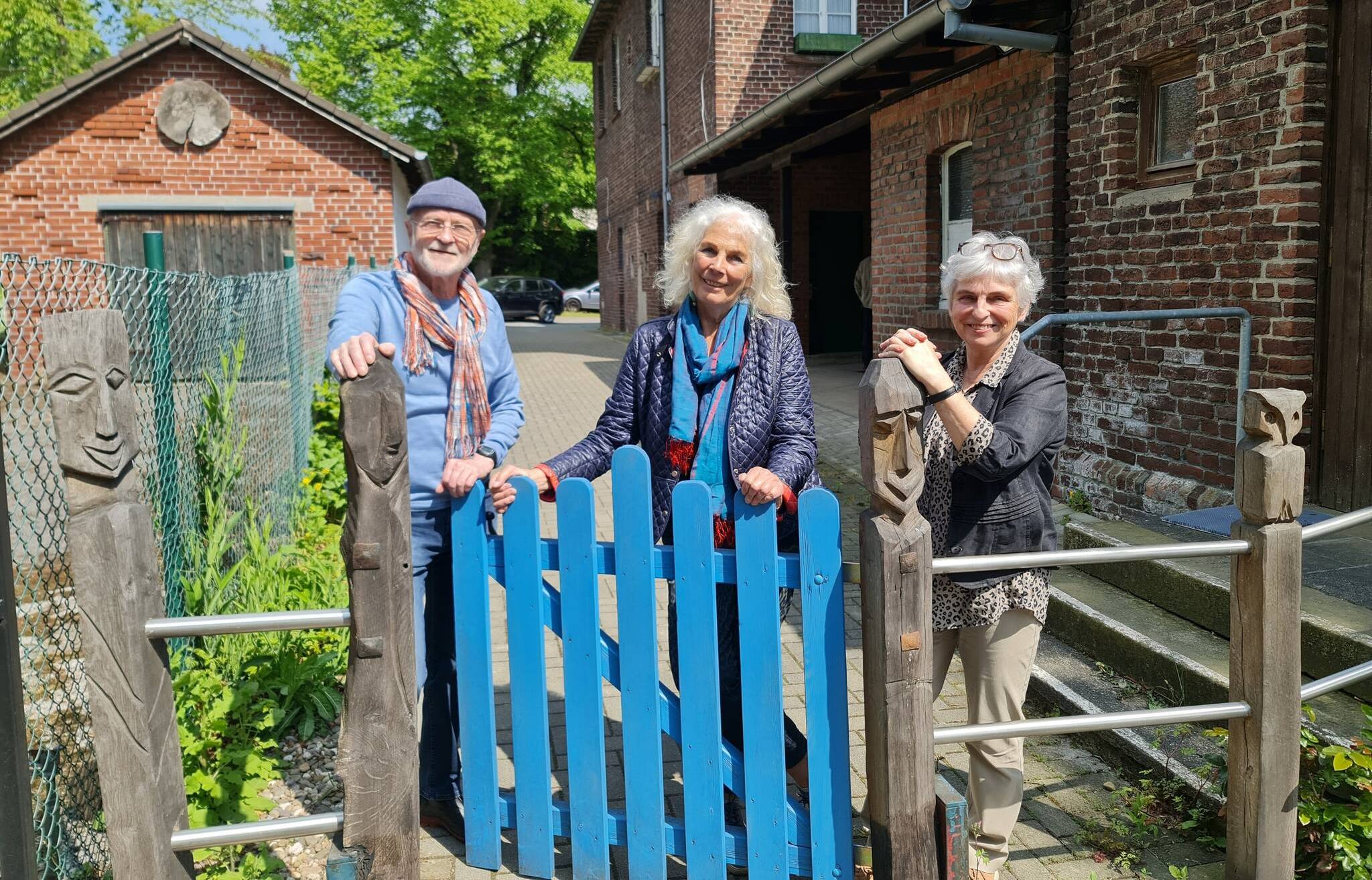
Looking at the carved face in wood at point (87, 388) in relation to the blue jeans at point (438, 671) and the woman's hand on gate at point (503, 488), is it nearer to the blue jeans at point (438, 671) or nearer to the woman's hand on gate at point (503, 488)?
the woman's hand on gate at point (503, 488)

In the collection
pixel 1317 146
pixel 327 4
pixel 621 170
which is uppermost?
pixel 327 4

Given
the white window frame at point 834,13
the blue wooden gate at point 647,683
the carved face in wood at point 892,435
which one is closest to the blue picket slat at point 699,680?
the blue wooden gate at point 647,683

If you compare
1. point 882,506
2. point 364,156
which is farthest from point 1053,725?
point 364,156

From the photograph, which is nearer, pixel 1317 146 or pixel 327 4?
pixel 1317 146

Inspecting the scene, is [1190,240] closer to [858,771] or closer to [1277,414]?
[1277,414]

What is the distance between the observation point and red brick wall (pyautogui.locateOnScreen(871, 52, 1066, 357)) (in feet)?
23.3

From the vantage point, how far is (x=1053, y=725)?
250 centimetres

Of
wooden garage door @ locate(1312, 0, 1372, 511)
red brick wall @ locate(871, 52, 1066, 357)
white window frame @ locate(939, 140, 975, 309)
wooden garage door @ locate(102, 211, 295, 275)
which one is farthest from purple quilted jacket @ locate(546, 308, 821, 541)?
wooden garage door @ locate(102, 211, 295, 275)

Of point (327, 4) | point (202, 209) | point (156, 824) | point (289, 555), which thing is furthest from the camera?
point (327, 4)

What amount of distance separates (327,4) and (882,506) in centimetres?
3621

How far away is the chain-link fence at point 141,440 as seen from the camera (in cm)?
284

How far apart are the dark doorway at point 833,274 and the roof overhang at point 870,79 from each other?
→ 290 cm

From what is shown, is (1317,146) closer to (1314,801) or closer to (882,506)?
(1314,801)

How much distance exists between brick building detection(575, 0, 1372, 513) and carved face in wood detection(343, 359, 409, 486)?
174 inches
